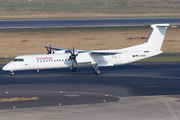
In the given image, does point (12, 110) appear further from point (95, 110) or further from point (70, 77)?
point (70, 77)

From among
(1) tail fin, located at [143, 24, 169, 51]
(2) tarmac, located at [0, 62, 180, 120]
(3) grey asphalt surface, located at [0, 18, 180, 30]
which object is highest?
(3) grey asphalt surface, located at [0, 18, 180, 30]

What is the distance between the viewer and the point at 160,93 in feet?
85.9

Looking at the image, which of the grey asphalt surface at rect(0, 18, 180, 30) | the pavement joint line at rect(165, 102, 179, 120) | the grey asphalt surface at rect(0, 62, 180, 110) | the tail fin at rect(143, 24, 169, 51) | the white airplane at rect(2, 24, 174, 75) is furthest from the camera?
the grey asphalt surface at rect(0, 18, 180, 30)

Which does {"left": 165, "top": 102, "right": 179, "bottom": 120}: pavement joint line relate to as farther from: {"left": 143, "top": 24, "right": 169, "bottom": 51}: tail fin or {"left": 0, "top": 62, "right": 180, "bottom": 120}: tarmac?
{"left": 143, "top": 24, "right": 169, "bottom": 51}: tail fin

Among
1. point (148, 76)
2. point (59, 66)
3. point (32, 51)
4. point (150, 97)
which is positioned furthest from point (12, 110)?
point (32, 51)

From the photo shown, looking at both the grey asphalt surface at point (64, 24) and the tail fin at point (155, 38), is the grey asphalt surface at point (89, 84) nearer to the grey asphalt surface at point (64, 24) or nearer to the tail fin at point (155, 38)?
the tail fin at point (155, 38)

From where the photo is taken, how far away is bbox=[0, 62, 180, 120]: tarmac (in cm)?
1908

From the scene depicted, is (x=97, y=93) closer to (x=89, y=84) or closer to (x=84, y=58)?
(x=89, y=84)

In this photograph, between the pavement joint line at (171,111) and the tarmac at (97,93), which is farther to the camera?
the tarmac at (97,93)

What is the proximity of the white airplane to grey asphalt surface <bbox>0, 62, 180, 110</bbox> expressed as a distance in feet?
4.03

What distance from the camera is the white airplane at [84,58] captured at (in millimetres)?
35062

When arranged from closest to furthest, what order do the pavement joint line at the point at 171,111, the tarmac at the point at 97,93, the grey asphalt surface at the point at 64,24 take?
the pavement joint line at the point at 171,111, the tarmac at the point at 97,93, the grey asphalt surface at the point at 64,24

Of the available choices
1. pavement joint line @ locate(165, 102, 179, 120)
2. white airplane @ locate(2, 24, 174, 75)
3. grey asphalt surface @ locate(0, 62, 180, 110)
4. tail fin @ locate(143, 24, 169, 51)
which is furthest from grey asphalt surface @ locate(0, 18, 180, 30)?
pavement joint line @ locate(165, 102, 179, 120)

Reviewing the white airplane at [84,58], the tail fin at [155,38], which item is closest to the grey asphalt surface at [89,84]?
the white airplane at [84,58]
